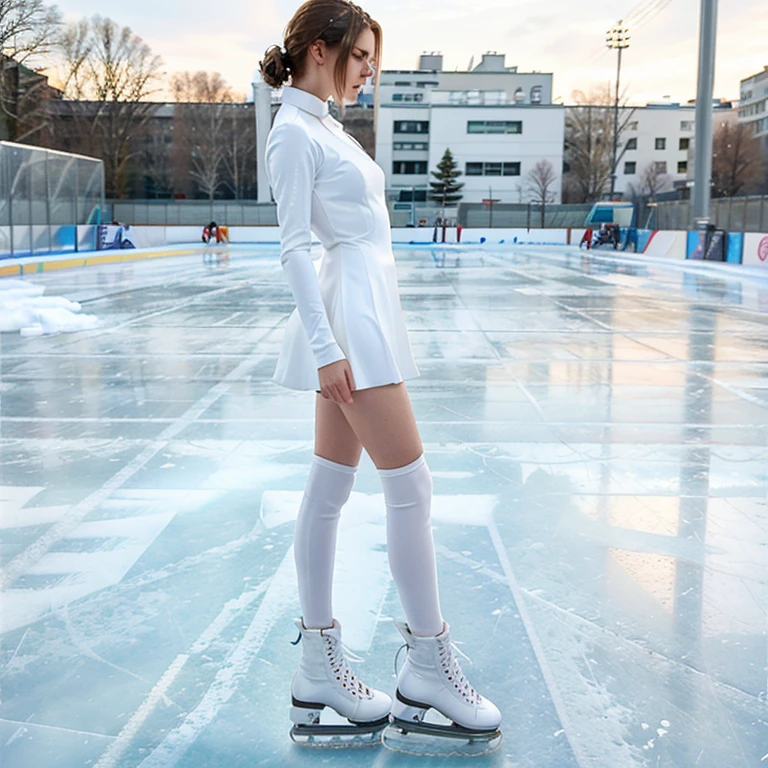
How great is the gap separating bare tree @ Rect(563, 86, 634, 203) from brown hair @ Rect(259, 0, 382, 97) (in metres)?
85.5

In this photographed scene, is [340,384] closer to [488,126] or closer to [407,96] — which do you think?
[488,126]

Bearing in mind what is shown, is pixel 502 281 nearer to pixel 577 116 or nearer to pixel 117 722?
pixel 117 722

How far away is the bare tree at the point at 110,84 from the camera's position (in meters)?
62.0

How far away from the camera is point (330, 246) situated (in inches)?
85.0

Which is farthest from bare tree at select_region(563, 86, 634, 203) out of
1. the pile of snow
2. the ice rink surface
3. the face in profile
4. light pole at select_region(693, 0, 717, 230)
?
the face in profile

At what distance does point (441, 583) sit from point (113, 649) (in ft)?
3.63

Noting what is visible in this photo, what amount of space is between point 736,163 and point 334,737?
302 feet

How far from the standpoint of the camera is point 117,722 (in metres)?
2.30

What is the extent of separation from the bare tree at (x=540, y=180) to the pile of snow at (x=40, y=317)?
67.6 m

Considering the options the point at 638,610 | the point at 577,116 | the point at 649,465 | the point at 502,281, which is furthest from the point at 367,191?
the point at 577,116

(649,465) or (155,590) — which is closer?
(155,590)

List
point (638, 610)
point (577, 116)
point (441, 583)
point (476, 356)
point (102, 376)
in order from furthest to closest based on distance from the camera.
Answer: point (577, 116)
point (476, 356)
point (102, 376)
point (441, 583)
point (638, 610)

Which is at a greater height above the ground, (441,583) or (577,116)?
(577,116)

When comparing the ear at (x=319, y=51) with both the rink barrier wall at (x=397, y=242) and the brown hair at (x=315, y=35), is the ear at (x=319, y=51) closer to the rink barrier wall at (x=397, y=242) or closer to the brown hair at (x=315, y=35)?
the brown hair at (x=315, y=35)
